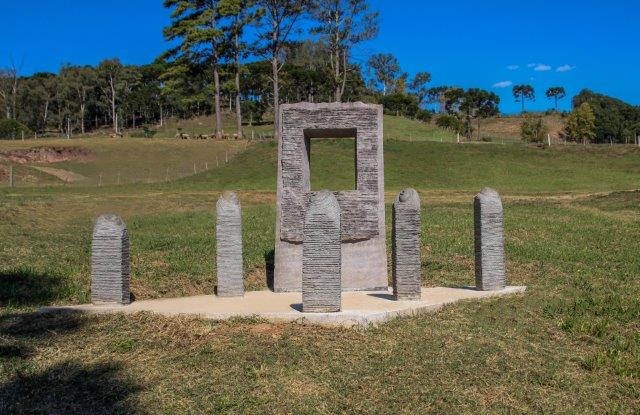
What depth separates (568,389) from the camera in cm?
549

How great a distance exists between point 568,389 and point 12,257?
32.6 ft

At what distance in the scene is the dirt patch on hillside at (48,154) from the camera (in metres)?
42.5

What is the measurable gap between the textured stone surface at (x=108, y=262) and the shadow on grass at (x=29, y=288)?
139cm

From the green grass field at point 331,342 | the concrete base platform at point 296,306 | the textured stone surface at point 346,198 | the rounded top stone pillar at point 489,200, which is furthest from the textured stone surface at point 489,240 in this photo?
the textured stone surface at point 346,198

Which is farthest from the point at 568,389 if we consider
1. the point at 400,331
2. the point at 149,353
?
the point at 149,353

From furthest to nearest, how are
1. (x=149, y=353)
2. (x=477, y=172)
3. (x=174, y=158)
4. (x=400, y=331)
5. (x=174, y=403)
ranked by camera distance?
(x=174, y=158)
(x=477, y=172)
(x=400, y=331)
(x=149, y=353)
(x=174, y=403)

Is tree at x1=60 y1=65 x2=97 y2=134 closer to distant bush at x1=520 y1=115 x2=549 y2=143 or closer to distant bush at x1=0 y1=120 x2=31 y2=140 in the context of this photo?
distant bush at x1=0 y1=120 x2=31 y2=140

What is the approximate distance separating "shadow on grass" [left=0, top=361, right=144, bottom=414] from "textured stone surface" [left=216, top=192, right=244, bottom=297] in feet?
9.58

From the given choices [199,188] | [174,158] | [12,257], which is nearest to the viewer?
[12,257]

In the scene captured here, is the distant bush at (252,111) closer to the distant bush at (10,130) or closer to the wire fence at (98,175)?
the distant bush at (10,130)

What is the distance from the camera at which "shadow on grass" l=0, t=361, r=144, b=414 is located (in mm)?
5059

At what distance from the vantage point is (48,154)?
44.0 meters

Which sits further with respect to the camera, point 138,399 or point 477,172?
point 477,172

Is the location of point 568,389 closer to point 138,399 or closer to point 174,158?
point 138,399
